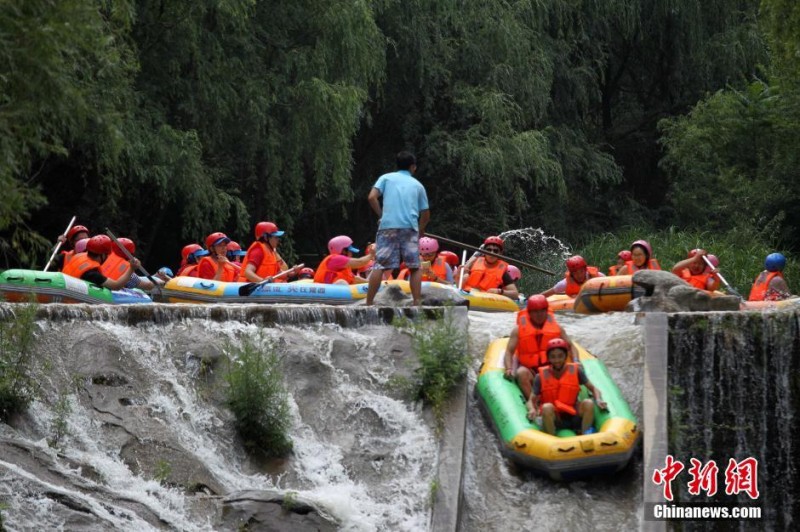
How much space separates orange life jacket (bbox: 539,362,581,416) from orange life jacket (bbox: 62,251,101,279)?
6015mm

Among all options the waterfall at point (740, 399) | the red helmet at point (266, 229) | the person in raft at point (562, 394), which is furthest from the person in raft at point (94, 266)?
the waterfall at point (740, 399)

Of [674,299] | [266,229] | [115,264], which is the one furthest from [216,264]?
[674,299]

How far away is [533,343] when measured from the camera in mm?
11305

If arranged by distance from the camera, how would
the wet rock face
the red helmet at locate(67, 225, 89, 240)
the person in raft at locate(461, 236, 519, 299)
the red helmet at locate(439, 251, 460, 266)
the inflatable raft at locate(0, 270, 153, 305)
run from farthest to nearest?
the red helmet at locate(439, 251, 460, 266) → the person in raft at locate(461, 236, 519, 299) → the red helmet at locate(67, 225, 89, 240) → the inflatable raft at locate(0, 270, 153, 305) → the wet rock face

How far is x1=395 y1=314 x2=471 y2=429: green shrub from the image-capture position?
11320 mm

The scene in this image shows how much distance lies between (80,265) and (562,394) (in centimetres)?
627

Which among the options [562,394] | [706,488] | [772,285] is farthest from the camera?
[772,285]

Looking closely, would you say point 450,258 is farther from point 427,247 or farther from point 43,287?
point 43,287

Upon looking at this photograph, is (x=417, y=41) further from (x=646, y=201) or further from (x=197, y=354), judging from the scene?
(x=197, y=354)

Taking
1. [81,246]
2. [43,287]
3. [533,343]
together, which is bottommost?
[533,343]

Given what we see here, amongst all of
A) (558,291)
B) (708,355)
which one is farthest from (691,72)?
(708,355)

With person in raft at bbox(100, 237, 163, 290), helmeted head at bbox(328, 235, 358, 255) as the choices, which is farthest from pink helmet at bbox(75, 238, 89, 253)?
helmeted head at bbox(328, 235, 358, 255)

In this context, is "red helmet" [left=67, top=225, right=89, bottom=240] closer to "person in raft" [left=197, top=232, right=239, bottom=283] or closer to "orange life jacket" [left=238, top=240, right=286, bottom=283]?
"person in raft" [left=197, top=232, right=239, bottom=283]

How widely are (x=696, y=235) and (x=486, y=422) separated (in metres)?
14.8
